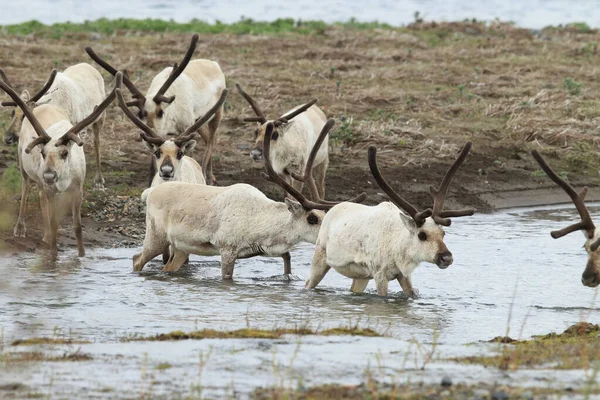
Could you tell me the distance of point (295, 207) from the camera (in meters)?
11.5

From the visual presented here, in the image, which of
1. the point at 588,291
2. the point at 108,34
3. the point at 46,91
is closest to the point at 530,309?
the point at 588,291

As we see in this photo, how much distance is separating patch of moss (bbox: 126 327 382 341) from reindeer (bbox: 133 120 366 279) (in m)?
2.93

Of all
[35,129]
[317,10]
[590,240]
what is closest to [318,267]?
[590,240]

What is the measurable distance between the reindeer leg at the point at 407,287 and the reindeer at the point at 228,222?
1095 mm

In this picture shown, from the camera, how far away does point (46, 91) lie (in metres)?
14.4

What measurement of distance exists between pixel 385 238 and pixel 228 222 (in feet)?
5.97

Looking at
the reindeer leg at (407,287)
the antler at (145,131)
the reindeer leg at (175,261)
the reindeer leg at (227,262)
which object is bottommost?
the reindeer leg at (175,261)

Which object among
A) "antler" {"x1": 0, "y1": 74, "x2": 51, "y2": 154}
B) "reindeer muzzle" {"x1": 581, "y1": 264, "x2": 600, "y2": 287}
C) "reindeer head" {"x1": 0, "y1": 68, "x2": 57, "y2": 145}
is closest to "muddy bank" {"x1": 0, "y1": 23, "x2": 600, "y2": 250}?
"reindeer head" {"x1": 0, "y1": 68, "x2": 57, "y2": 145}

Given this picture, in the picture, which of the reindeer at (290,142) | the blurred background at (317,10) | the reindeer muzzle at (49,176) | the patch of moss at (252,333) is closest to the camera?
the patch of moss at (252,333)

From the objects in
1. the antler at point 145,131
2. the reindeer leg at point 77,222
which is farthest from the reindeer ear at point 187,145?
the reindeer leg at point 77,222

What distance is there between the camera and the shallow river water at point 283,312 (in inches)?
270

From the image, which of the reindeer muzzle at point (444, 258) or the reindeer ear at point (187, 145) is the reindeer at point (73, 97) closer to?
the reindeer ear at point (187, 145)

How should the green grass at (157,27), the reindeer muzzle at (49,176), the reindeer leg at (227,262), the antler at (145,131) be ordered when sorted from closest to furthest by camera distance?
the reindeer leg at (227,262) < the reindeer muzzle at (49,176) < the antler at (145,131) < the green grass at (157,27)

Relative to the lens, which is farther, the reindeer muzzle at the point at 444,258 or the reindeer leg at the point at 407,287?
the reindeer leg at the point at 407,287
